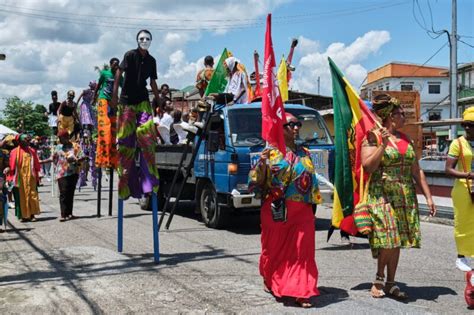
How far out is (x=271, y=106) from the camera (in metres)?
5.41

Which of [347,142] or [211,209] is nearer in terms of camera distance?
[347,142]

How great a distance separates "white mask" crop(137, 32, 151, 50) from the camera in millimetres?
7301

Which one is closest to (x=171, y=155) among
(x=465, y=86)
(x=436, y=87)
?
(x=465, y=86)

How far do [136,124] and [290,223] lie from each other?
9.63 feet

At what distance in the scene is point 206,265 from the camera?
6949mm

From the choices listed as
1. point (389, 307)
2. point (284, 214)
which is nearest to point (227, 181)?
point (284, 214)

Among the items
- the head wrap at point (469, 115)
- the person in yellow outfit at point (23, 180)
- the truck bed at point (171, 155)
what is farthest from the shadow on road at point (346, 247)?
the person in yellow outfit at point (23, 180)

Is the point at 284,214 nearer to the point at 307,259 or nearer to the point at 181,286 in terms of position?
the point at 307,259

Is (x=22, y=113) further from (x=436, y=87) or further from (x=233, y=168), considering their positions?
(x=233, y=168)

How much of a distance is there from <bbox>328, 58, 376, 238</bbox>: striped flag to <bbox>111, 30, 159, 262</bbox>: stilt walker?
2476 millimetres

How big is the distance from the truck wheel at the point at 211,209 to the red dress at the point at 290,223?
4.29 meters

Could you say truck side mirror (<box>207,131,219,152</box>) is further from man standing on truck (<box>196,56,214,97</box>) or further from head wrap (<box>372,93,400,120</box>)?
head wrap (<box>372,93,400,120</box>)

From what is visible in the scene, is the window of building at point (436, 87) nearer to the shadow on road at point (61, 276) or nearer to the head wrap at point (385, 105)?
the shadow on road at point (61, 276)

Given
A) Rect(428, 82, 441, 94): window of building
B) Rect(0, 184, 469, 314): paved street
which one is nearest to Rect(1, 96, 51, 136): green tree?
Rect(428, 82, 441, 94): window of building
